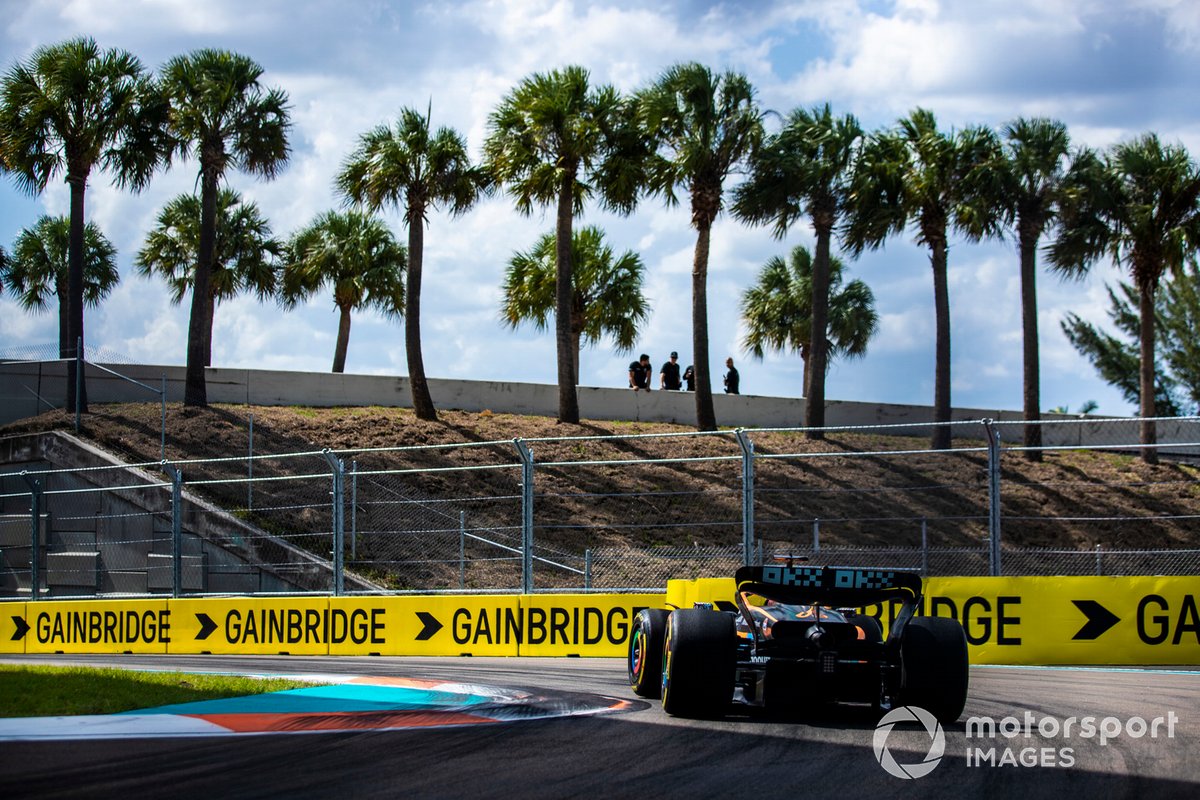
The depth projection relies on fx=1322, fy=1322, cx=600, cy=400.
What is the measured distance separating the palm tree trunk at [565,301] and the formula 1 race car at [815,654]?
23186 mm

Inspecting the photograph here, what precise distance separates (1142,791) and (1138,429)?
3369cm

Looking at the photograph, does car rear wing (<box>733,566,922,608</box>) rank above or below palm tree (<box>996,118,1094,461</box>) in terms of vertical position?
below

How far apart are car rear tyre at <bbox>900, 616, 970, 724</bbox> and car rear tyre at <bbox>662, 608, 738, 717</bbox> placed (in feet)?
3.43

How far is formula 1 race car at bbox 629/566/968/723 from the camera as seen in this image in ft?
26.1

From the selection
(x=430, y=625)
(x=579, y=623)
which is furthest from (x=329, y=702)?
(x=430, y=625)

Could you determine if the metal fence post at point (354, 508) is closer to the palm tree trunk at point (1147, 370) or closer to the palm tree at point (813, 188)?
the palm tree at point (813, 188)

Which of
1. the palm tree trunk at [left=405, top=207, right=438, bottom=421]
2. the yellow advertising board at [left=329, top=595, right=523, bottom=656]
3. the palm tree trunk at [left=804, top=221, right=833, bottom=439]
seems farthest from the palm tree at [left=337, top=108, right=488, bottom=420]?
the yellow advertising board at [left=329, top=595, right=523, bottom=656]

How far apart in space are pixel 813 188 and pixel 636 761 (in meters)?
28.2

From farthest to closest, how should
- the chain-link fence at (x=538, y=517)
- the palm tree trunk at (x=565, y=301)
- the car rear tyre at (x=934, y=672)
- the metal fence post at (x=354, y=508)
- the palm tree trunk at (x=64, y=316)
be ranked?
1. the palm tree trunk at (x=565, y=301)
2. the palm tree trunk at (x=64, y=316)
3. the chain-link fence at (x=538, y=517)
4. the metal fence post at (x=354, y=508)
5. the car rear tyre at (x=934, y=672)

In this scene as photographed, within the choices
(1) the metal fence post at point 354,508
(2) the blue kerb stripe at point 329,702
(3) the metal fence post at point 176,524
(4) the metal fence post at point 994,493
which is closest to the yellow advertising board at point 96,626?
(3) the metal fence post at point 176,524

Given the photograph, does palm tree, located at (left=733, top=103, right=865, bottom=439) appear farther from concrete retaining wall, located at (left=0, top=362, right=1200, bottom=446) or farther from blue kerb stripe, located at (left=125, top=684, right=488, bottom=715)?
blue kerb stripe, located at (left=125, top=684, right=488, bottom=715)

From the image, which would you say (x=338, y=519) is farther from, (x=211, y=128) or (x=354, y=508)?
(x=211, y=128)

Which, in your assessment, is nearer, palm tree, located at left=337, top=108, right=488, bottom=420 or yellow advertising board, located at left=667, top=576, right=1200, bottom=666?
yellow advertising board, located at left=667, top=576, right=1200, bottom=666

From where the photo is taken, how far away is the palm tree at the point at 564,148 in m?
30.8
